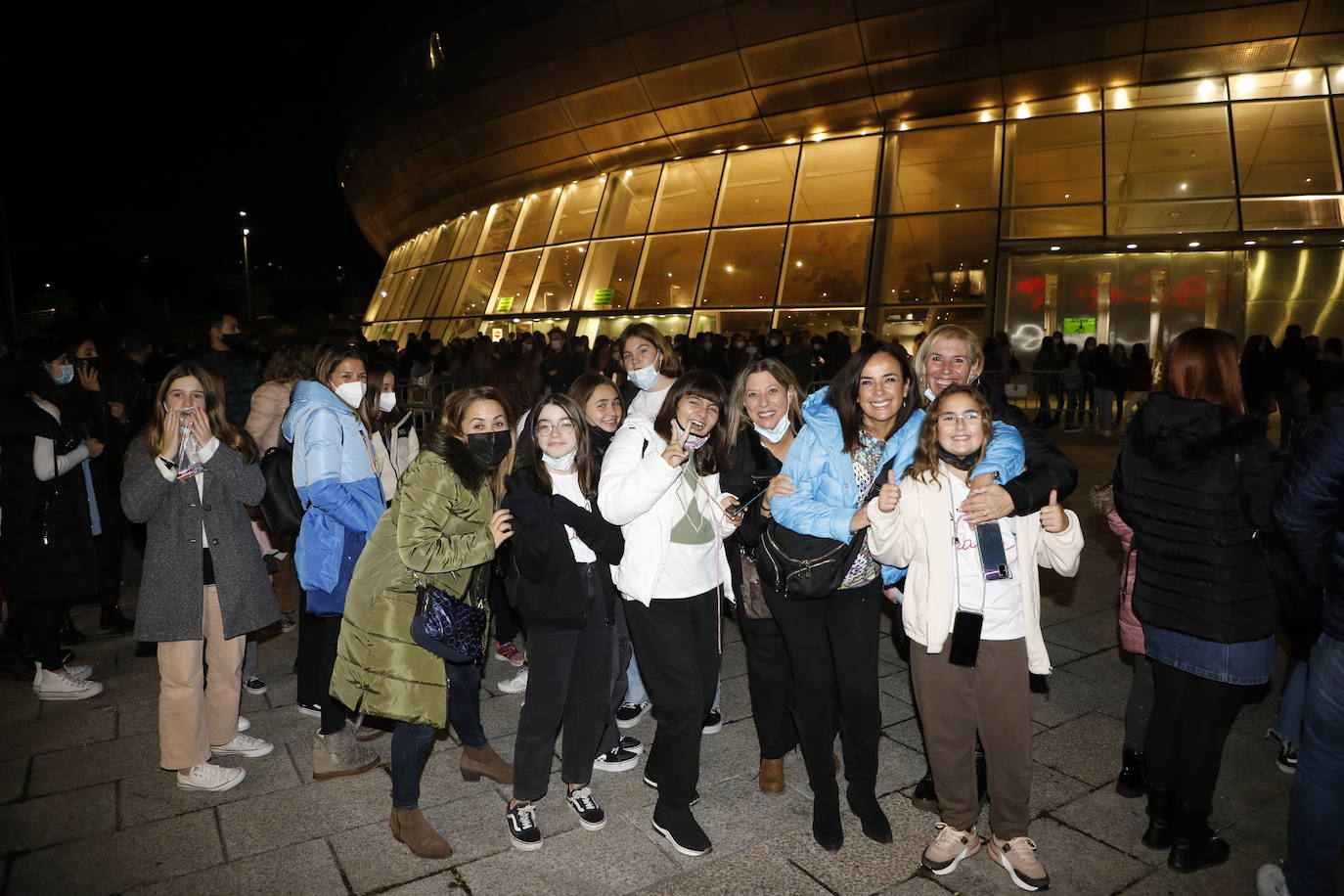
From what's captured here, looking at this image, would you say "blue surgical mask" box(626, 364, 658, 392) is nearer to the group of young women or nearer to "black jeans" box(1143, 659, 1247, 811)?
the group of young women

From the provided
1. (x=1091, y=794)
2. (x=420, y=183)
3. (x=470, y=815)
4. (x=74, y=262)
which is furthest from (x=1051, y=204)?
(x=74, y=262)

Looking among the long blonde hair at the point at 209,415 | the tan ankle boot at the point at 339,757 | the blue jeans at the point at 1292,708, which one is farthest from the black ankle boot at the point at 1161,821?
the long blonde hair at the point at 209,415

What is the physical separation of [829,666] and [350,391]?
311cm

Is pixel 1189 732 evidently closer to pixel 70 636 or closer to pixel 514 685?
pixel 514 685

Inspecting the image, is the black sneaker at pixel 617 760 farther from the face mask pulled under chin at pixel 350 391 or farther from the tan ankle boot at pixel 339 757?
the face mask pulled under chin at pixel 350 391

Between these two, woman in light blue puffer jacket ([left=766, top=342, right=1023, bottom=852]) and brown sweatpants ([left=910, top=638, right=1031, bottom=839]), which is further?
woman in light blue puffer jacket ([left=766, top=342, right=1023, bottom=852])

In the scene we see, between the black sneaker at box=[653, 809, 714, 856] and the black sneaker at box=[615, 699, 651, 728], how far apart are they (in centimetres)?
122

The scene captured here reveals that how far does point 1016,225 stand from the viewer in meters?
18.1

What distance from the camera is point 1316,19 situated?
15.9 metres

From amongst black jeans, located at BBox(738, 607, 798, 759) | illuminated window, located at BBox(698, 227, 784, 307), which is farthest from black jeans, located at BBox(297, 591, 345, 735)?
illuminated window, located at BBox(698, 227, 784, 307)

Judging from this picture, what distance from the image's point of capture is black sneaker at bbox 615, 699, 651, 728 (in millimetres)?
4973

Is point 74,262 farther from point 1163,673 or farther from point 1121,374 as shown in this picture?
point 1163,673

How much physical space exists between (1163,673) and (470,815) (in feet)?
11.0

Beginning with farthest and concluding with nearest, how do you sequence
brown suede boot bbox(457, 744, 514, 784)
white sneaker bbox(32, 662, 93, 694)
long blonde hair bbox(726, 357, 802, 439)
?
white sneaker bbox(32, 662, 93, 694) < brown suede boot bbox(457, 744, 514, 784) < long blonde hair bbox(726, 357, 802, 439)
